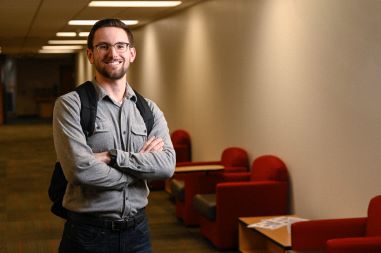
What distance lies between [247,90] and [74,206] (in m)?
5.15

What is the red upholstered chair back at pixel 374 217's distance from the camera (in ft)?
15.1

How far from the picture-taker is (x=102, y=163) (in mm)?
2605

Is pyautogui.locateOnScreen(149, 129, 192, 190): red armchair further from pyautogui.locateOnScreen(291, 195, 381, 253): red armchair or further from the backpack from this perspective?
the backpack

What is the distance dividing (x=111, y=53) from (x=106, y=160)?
41 centimetres

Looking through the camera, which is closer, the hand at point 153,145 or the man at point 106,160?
the man at point 106,160

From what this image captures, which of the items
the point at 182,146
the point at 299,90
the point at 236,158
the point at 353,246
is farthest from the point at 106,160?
the point at 182,146

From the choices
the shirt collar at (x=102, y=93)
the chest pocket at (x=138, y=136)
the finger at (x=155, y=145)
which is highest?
the shirt collar at (x=102, y=93)

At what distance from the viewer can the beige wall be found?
5.02 m

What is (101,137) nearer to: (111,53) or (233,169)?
(111,53)

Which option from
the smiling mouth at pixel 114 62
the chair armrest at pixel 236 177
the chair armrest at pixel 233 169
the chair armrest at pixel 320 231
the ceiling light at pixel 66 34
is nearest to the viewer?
the smiling mouth at pixel 114 62

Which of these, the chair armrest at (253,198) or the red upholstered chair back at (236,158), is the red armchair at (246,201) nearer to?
the chair armrest at (253,198)

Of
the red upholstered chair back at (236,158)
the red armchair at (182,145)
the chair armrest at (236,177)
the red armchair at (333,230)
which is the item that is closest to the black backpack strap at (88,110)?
the red armchair at (333,230)

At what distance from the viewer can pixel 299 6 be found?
20.2 feet

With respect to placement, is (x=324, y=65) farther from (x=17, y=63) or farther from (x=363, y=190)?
(x=17, y=63)
